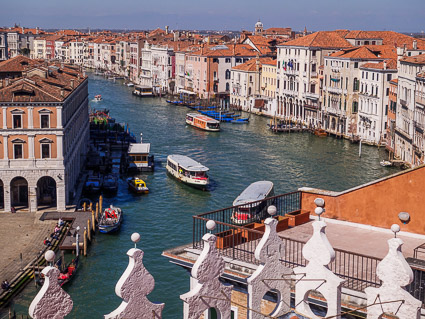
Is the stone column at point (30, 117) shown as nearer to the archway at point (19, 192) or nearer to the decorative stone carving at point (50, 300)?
the archway at point (19, 192)

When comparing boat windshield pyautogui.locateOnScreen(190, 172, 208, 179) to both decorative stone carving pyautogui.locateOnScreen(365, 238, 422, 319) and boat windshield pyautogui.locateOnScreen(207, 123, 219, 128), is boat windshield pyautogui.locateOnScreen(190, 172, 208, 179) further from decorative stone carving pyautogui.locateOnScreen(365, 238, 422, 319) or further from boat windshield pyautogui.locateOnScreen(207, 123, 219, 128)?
decorative stone carving pyautogui.locateOnScreen(365, 238, 422, 319)

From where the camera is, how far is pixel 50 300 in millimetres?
4047

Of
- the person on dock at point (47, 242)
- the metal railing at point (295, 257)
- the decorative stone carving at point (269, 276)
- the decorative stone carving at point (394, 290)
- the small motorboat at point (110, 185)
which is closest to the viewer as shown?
the decorative stone carving at point (394, 290)

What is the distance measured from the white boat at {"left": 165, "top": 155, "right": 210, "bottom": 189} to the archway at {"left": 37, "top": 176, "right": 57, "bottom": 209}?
230 inches

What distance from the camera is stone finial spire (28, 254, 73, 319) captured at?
3971 millimetres

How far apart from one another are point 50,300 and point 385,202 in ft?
16.5

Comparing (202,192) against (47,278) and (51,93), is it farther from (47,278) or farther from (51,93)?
(47,278)

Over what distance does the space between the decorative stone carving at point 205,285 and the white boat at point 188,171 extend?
2320cm

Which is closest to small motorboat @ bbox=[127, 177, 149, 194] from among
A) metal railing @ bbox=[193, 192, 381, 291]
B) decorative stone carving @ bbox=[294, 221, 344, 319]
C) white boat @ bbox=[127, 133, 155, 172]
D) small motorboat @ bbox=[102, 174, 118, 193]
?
small motorboat @ bbox=[102, 174, 118, 193]

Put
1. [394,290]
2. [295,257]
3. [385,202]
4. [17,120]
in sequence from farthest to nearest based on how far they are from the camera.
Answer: [17,120], [385,202], [295,257], [394,290]

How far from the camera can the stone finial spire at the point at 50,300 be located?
3.97 m

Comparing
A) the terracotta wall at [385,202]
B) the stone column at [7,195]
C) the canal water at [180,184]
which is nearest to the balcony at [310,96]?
the canal water at [180,184]

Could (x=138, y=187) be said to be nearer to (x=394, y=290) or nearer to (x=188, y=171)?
(x=188, y=171)

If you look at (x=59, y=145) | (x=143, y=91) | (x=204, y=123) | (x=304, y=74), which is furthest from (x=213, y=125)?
(x=143, y=91)
